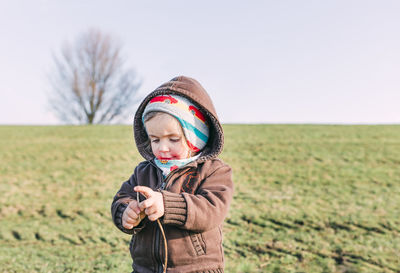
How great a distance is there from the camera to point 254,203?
5.98m

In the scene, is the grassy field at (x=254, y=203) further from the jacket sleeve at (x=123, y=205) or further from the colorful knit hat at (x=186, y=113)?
the colorful knit hat at (x=186, y=113)

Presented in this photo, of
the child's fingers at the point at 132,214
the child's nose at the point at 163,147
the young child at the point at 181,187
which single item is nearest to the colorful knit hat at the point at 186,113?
Result: the young child at the point at 181,187

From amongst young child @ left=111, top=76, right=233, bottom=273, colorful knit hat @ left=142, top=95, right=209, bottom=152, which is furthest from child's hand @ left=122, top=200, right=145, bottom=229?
colorful knit hat @ left=142, top=95, right=209, bottom=152

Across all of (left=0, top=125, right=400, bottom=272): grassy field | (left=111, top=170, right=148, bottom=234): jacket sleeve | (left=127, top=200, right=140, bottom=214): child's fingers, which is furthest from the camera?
(left=0, top=125, right=400, bottom=272): grassy field

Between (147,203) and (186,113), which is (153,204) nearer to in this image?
(147,203)

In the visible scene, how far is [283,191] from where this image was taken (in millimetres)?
6695

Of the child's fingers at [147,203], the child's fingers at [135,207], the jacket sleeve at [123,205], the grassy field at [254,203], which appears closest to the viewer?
the child's fingers at [147,203]

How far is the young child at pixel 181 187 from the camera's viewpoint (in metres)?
1.80

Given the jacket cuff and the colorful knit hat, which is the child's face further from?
the jacket cuff

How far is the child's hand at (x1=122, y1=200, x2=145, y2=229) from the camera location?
1.78m

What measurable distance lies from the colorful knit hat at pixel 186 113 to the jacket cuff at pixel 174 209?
325 mm

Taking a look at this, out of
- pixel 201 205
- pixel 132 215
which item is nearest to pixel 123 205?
pixel 132 215

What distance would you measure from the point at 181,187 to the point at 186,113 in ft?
1.18

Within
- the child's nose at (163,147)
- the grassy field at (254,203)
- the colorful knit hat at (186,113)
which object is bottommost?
the grassy field at (254,203)
